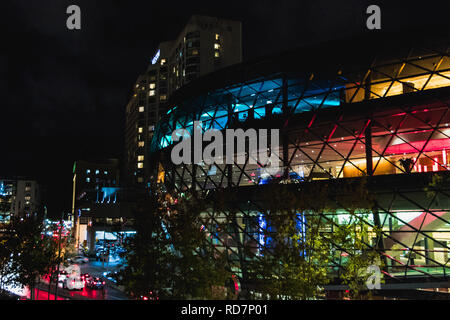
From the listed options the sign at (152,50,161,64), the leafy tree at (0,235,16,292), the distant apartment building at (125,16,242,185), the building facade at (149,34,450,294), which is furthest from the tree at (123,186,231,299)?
the sign at (152,50,161,64)

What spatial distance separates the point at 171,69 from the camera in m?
108

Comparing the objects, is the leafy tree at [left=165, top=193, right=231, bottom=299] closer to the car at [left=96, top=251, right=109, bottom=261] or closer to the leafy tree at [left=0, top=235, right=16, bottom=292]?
the leafy tree at [left=0, top=235, right=16, bottom=292]

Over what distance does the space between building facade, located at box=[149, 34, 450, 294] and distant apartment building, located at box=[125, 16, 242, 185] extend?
57.0m

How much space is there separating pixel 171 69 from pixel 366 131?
90.4 meters

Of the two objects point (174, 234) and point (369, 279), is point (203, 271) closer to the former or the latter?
point (174, 234)

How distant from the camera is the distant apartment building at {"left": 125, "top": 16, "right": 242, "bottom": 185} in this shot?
91562 millimetres

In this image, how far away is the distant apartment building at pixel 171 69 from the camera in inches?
3605

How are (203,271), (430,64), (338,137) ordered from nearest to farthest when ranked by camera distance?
(203,271) < (430,64) < (338,137)

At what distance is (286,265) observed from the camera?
13117 mm

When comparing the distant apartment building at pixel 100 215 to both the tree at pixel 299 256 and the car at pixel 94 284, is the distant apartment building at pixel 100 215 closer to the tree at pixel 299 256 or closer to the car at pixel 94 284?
the car at pixel 94 284

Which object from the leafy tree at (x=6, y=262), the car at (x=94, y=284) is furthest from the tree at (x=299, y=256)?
the car at (x=94, y=284)
